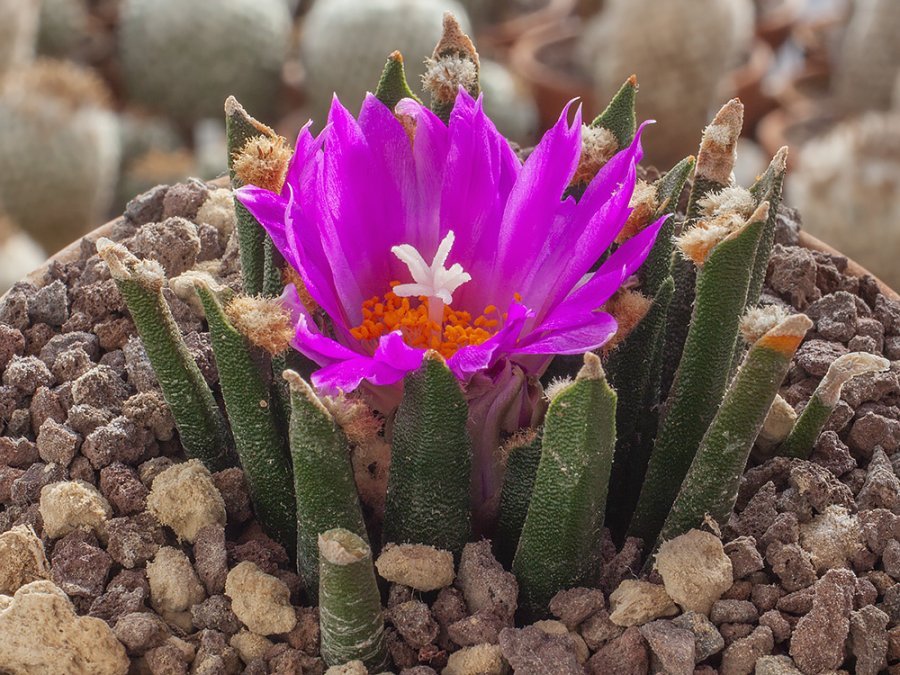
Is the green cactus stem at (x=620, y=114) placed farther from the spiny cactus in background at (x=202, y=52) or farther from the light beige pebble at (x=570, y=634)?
the spiny cactus in background at (x=202, y=52)

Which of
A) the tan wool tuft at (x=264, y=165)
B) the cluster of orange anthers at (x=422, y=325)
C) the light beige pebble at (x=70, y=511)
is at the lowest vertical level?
the light beige pebble at (x=70, y=511)

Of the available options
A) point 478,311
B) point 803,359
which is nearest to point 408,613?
point 478,311

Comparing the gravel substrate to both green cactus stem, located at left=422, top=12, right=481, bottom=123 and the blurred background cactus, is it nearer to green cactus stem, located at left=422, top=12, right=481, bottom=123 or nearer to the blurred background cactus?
Result: green cactus stem, located at left=422, top=12, right=481, bottom=123

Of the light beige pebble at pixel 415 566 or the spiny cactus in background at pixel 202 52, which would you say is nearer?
the light beige pebble at pixel 415 566

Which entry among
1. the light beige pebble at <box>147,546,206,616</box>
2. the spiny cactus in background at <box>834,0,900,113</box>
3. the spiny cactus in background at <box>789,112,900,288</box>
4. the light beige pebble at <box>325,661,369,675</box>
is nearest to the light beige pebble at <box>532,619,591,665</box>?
the light beige pebble at <box>325,661,369,675</box>

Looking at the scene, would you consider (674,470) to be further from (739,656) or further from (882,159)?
(882,159)

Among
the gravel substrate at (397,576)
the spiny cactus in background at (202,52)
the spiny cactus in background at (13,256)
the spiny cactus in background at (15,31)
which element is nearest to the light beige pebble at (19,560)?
the gravel substrate at (397,576)

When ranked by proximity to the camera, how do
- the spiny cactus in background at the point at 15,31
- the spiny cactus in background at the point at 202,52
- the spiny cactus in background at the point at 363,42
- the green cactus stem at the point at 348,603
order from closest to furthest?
the green cactus stem at the point at 348,603 < the spiny cactus in background at the point at 15,31 < the spiny cactus in background at the point at 363,42 < the spiny cactus in background at the point at 202,52
